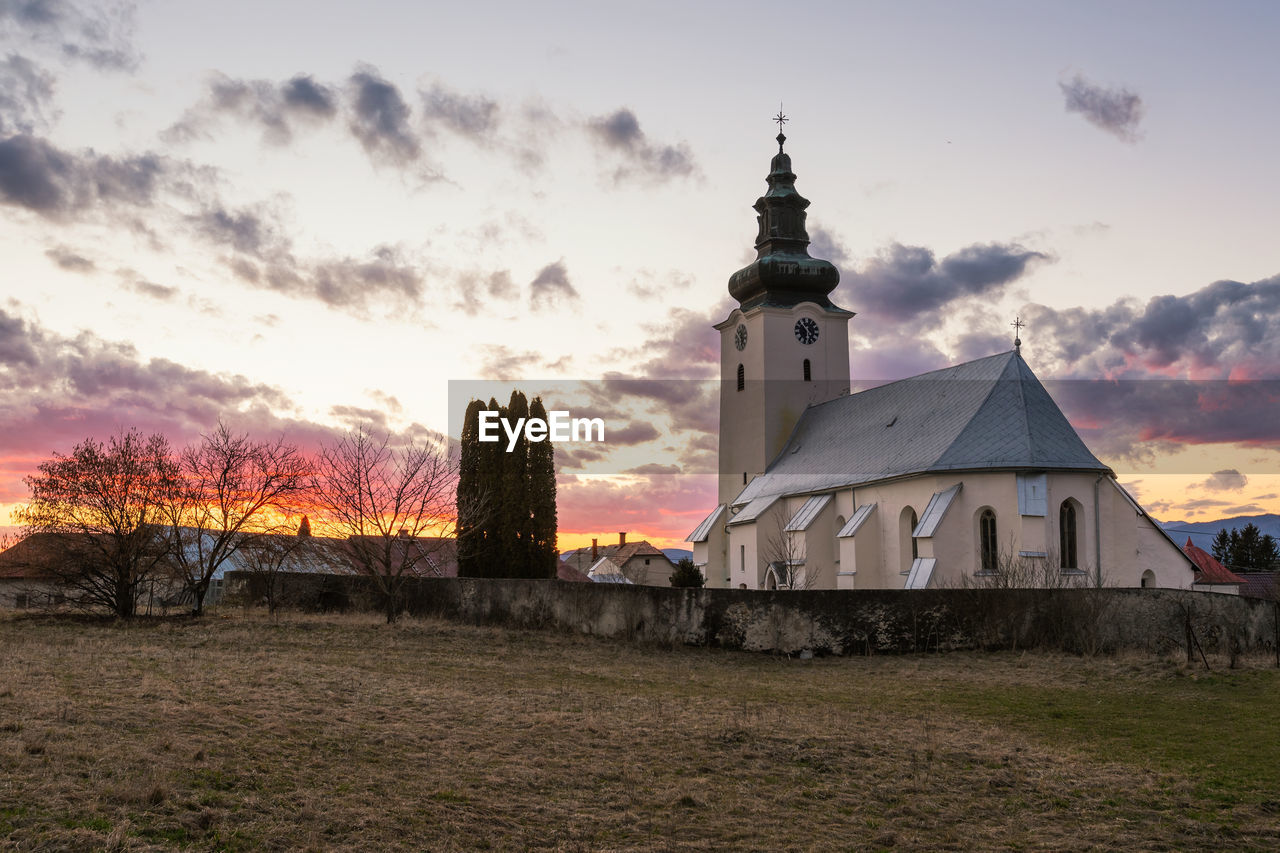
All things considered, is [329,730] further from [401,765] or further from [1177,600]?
[1177,600]

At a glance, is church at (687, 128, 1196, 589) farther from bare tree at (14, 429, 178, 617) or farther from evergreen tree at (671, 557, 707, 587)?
bare tree at (14, 429, 178, 617)

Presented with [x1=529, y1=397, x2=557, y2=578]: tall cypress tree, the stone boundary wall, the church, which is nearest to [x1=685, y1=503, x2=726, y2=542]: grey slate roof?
the church

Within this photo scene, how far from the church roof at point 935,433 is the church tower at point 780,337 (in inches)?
63.6

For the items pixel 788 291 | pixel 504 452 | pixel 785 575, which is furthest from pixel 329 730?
pixel 788 291

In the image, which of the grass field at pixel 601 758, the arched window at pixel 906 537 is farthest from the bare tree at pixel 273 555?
the arched window at pixel 906 537

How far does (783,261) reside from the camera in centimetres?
4853

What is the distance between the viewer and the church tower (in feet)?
158

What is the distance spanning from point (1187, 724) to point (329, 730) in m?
10.3

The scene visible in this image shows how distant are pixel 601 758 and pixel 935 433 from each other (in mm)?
28192

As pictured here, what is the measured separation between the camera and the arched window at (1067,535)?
32438mm

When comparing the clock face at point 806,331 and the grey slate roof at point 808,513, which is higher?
the clock face at point 806,331

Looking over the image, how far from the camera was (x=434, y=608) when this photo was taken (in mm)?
25891

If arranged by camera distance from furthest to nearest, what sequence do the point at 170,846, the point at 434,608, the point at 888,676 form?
the point at 434,608, the point at 888,676, the point at 170,846

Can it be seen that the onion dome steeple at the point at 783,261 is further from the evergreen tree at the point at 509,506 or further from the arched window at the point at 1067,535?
the arched window at the point at 1067,535
